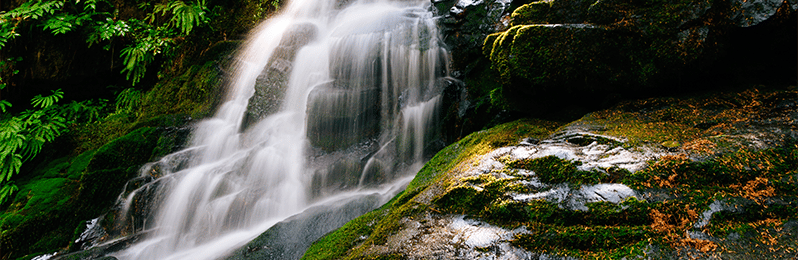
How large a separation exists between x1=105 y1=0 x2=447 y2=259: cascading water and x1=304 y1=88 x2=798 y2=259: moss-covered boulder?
87.1 inches

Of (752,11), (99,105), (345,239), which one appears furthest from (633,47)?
(99,105)

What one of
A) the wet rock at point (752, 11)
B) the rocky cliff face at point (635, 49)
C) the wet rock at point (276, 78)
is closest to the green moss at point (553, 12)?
the rocky cliff face at point (635, 49)

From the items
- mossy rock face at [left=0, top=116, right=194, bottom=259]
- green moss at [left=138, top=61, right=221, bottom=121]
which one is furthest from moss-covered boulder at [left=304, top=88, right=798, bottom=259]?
green moss at [left=138, top=61, right=221, bottom=121]

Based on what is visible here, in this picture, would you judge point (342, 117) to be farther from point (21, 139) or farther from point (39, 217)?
point (21, 139)

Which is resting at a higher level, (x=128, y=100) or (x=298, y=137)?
(x=128, y=100)

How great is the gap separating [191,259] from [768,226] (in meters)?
4.90

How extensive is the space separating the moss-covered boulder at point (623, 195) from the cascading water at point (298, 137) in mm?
2212

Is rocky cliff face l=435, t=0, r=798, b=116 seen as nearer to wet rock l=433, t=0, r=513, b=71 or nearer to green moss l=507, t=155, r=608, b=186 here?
green moss l=507, t=155, r=608, b=186

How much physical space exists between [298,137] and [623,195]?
5116mm

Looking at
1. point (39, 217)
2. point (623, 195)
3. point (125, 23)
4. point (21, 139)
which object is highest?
point (125, 23)

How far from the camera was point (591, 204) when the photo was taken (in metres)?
1.79

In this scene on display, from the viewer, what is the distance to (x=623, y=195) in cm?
176

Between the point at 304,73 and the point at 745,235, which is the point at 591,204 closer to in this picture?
the point at 745,235

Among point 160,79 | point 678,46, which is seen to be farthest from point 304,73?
point 678,46
